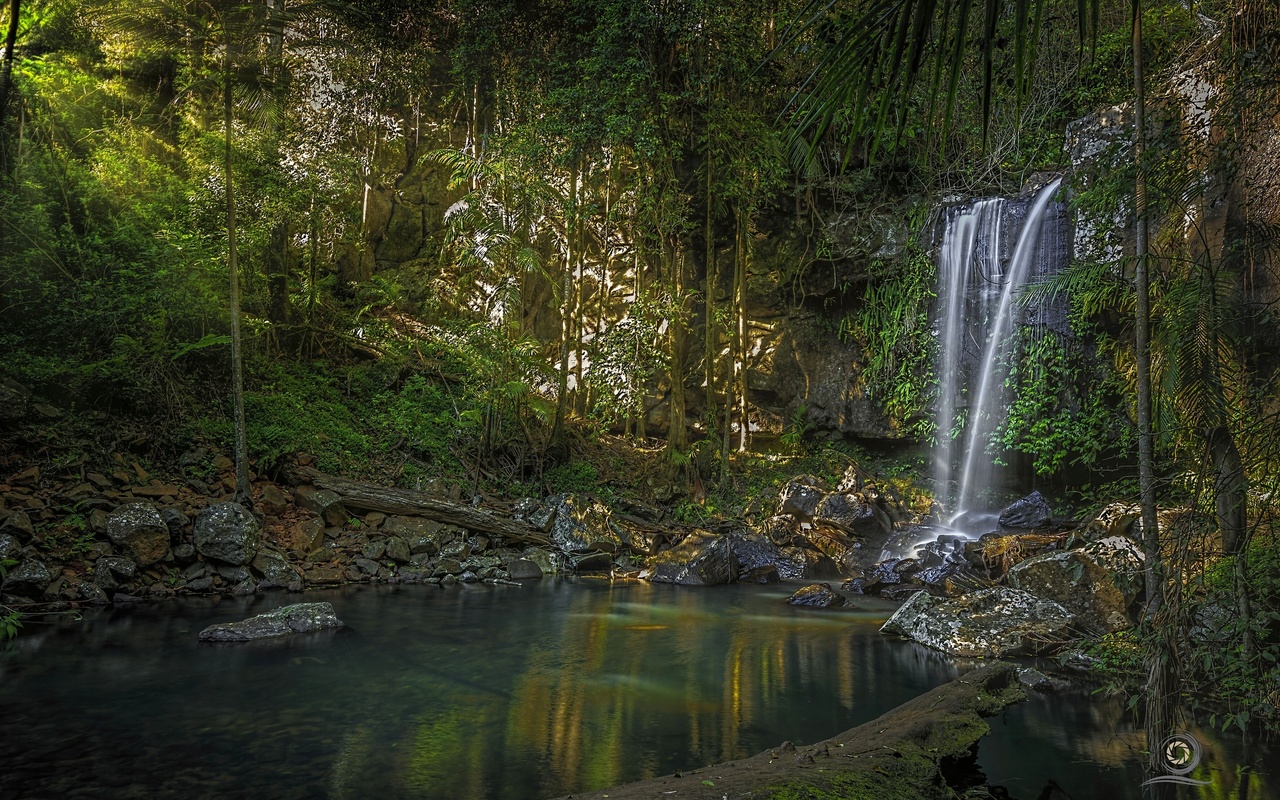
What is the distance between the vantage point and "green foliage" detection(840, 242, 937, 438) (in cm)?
1659

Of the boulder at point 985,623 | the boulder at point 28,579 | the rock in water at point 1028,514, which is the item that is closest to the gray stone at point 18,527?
the boulder at point 28,579

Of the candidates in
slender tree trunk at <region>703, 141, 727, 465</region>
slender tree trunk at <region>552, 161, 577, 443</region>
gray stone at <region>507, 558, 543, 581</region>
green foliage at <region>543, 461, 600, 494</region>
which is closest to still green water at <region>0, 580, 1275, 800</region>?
gray stone at <region>507, 558, 543, 581</region>

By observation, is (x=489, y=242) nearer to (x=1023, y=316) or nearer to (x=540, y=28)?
(x=540, y=28)

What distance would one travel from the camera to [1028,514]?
41.3 feet

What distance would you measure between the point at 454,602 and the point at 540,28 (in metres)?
13.8

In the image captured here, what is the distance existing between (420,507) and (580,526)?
301 centimetres

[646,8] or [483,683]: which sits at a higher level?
[646,8]

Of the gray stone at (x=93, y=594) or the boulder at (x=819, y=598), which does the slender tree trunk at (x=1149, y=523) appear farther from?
the gray stone at (x=93, y=594)

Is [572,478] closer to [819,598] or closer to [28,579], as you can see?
[819,598]

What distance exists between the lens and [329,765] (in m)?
4.64

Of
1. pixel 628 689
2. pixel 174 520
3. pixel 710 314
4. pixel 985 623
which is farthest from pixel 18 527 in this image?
pixel 710 314

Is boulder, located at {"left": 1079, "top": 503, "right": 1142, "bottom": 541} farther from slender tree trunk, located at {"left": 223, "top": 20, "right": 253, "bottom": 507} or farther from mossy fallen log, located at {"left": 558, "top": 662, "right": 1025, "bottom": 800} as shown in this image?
slender tree trunk, located at {"left": 223, "top": 20, "right": 253, "bottom": 507}

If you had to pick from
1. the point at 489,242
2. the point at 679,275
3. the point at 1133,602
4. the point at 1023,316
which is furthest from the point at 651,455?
the point at 1133,602

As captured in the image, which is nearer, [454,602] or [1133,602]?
[1133,602]
